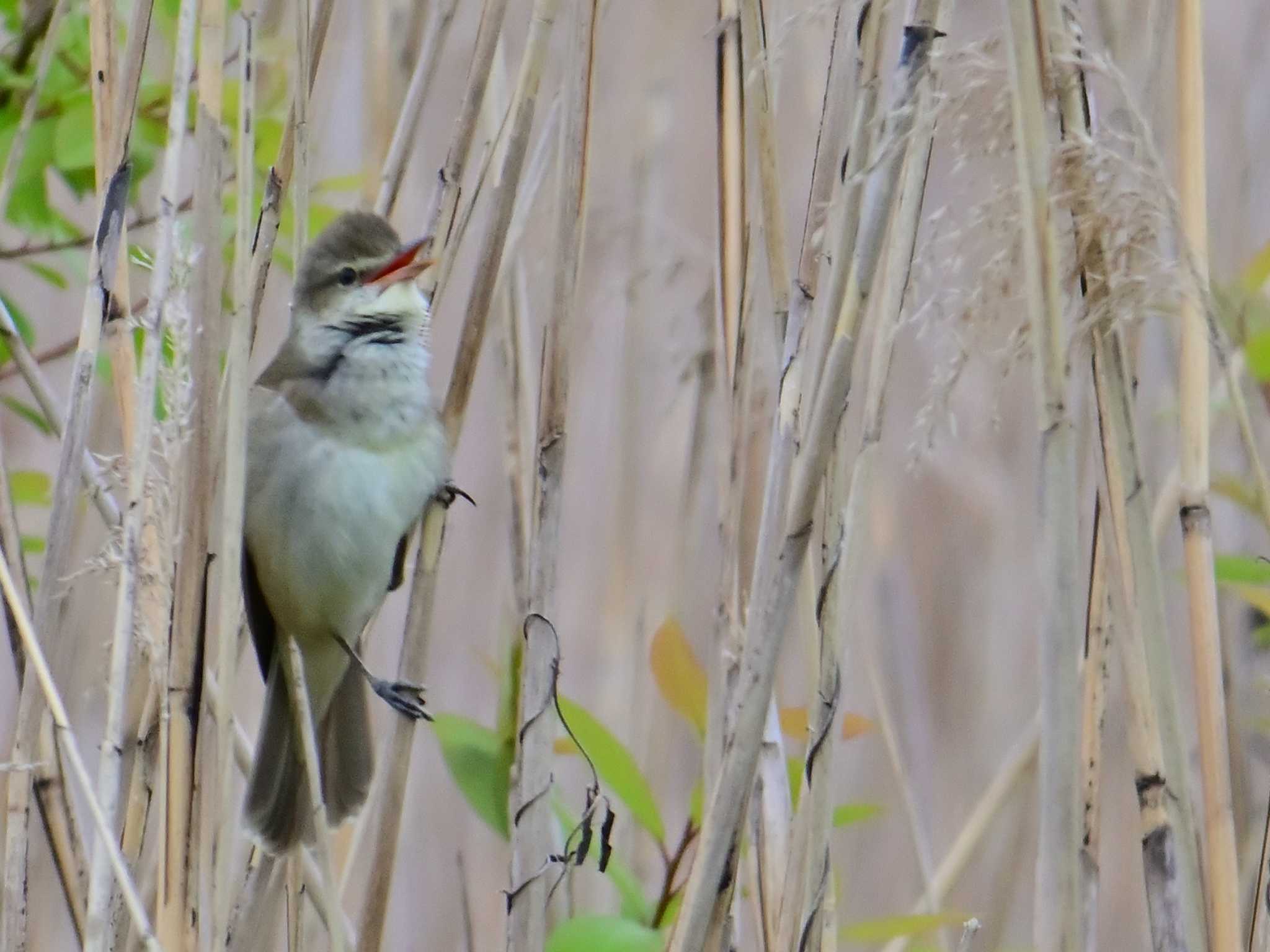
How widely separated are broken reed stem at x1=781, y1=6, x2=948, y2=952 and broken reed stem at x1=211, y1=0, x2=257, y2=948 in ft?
1.59

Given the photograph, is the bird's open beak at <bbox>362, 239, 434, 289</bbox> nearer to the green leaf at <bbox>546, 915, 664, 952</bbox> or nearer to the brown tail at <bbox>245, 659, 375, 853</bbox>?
the brown tail at <bbox>245, 659, 375, 853</bbox>

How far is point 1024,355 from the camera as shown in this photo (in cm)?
109

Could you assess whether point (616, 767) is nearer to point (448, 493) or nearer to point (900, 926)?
point (900, 926)

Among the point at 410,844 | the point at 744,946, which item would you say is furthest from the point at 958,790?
the point at 410,844

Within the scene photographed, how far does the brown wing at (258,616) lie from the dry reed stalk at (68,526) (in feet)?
1.45

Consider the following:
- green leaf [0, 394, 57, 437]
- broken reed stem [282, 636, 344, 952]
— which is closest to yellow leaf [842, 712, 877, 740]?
broken reed stem [282, 636, 344, 952]

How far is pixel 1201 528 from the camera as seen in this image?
1197mm

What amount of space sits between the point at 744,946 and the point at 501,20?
1.83 m

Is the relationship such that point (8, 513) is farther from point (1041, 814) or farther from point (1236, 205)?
point (1236, 205)

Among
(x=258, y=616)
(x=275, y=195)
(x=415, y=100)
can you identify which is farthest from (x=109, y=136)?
(x=258, y=616)

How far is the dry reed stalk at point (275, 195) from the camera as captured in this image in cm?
132

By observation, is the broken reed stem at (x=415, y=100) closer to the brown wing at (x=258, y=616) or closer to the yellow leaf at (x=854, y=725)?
the brown wing at (x=258, y=616)

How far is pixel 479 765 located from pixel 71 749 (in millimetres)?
358

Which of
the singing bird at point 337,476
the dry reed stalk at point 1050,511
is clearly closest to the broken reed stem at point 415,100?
the singing bird at point 337,476
